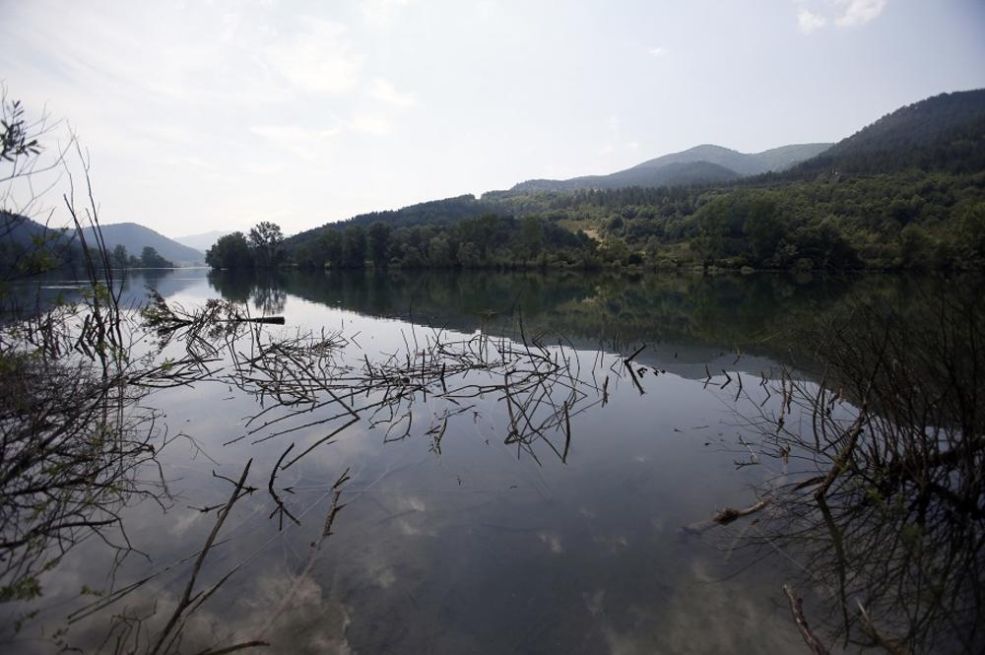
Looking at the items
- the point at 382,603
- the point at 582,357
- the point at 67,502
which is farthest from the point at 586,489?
the point at 582,357

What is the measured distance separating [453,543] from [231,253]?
12205 centimetres

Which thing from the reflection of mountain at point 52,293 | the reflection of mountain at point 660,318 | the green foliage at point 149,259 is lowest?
the reflection of mountain at point 660,318

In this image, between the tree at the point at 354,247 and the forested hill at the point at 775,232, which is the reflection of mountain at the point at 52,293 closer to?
the tree at the point at 354,247

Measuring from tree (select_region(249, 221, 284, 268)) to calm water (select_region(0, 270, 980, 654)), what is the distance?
119 metres

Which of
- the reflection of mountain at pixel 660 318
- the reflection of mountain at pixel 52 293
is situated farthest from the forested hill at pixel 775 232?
the reflection of mountain at pixel 52 293

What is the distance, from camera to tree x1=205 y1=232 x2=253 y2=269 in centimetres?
10756

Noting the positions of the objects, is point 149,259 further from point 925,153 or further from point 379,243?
point 925,153

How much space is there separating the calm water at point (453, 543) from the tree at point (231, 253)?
369ft

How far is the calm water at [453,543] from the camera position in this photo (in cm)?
426

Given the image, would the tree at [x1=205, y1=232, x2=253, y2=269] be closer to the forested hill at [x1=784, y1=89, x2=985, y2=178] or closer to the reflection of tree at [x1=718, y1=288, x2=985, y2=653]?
the reflection of tree at [x1=718, y1=288, x2=985, y2=653]

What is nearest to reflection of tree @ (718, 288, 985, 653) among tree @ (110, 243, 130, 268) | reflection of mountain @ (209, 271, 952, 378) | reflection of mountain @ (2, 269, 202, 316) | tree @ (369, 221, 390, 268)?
reflection of mountain @ (209, 271, 952, 378)

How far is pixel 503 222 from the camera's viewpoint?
11131cm

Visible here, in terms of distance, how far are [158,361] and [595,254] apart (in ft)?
268

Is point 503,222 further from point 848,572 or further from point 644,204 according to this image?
point 848,572
